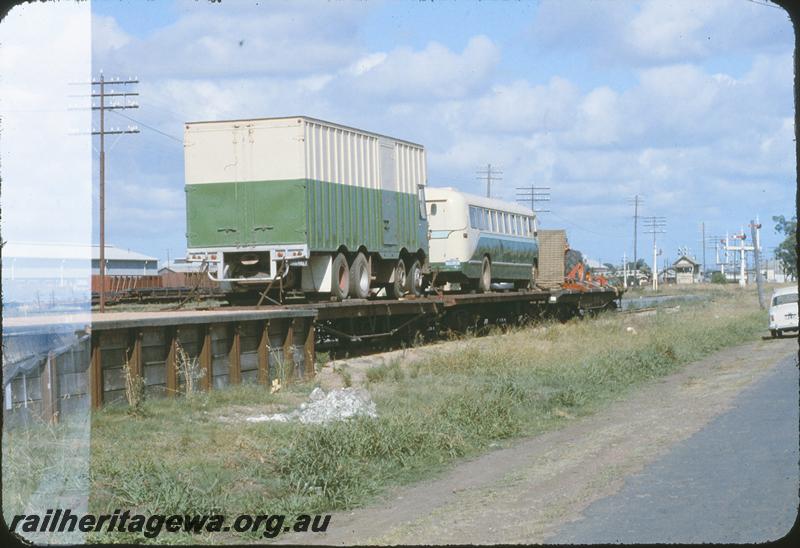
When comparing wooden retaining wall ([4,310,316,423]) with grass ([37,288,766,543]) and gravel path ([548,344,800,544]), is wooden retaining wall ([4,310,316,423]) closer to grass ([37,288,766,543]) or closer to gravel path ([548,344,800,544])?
grass ([37,288,766,543])

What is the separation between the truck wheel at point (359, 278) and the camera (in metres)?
21.2

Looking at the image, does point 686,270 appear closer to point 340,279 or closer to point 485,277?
point 485,277

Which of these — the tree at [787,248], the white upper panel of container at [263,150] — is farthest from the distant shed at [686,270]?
the white upper panel of container at [263,150]

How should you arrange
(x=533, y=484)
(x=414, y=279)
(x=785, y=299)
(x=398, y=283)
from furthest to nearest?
(x=785, y=299) → (x=414, y=279) → (x=398, y=283) → (x=533, y=484)

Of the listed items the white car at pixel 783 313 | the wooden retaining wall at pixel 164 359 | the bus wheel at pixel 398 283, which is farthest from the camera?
the white car at pixel 783 313

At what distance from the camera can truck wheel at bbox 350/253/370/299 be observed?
21156 mm

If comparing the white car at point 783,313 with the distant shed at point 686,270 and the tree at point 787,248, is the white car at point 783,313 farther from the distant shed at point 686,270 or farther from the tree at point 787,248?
the distant shed at point 686,270

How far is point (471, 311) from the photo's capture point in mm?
28156

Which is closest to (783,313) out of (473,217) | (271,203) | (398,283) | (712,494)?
(473,217)

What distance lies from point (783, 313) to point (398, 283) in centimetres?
1132

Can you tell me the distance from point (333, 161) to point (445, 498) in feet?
38.4

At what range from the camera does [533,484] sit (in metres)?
9.41

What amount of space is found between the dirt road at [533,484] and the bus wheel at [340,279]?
6654mm

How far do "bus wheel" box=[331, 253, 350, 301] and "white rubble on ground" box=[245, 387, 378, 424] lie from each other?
5885 millimetres
